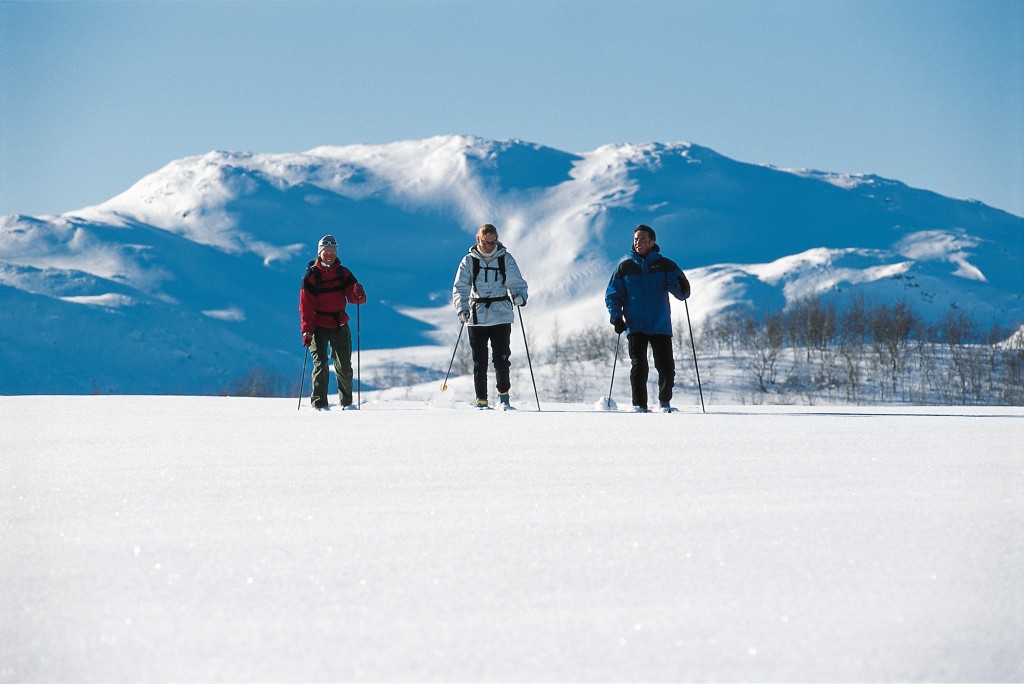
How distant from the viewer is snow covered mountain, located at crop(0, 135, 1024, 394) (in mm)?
113312

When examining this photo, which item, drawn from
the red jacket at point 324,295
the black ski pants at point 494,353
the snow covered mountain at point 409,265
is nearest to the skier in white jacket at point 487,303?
the black ski pants at point 494,353

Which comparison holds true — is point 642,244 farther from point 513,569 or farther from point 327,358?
point 513,569

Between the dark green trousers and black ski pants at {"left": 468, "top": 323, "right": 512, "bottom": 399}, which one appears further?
the dark green trousers

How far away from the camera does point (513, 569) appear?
2955 mm

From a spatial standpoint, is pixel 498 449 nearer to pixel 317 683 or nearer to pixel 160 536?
pixel 160 536

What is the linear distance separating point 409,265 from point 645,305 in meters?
170

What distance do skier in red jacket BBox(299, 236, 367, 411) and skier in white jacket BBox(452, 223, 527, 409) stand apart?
42.0 inches

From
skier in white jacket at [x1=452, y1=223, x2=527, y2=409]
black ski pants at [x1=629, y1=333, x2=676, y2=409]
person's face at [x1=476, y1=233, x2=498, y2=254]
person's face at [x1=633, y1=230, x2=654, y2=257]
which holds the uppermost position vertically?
person's face at [x1=476, y1=233, x2=498, y2=254]

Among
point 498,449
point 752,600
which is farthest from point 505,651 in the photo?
point 498,449

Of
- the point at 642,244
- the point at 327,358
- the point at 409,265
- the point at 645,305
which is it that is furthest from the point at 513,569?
the point at 409,265

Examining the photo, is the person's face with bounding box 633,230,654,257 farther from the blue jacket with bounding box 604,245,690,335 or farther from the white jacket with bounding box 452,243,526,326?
the white jacket with bounding box 452,243,526,326

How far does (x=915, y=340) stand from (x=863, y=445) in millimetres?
30226

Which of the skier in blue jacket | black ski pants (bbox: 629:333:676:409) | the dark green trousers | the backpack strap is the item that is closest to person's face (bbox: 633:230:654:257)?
the skier in blue jacket

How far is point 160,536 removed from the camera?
3.32 metres
